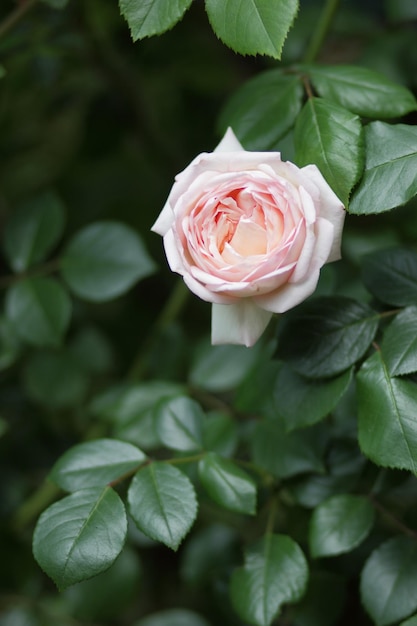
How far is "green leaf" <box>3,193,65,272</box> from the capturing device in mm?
1056

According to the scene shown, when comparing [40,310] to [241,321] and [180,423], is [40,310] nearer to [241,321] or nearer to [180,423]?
[180,423]

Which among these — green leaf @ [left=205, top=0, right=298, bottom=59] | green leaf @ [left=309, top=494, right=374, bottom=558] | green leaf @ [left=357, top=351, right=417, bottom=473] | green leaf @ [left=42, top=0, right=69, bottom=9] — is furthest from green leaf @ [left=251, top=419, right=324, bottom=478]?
green leaf @ [left=42, top=0, right=69, bottom=9]

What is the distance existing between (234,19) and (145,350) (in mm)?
677

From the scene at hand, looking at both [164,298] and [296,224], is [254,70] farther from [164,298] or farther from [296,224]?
[296,224]

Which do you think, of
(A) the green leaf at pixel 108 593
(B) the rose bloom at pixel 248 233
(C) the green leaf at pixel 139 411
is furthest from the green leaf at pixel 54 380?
(B) the rose bloom at pixel 248 233

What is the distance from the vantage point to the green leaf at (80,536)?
0.61 meters

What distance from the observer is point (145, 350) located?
120 centimetres

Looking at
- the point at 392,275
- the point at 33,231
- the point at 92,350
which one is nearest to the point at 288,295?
the point at 392,275

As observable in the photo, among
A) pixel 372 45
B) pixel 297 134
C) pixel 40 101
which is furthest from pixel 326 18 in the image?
pixel 40 101

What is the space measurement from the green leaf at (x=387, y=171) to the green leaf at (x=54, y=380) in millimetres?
684

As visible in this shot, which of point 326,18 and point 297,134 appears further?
point 326,18

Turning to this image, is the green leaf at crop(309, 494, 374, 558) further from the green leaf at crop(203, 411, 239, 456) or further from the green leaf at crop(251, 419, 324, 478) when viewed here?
the green leaf at crop(203, 411, 239, 456)

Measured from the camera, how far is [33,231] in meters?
1.08

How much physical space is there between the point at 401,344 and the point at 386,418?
7 cm
